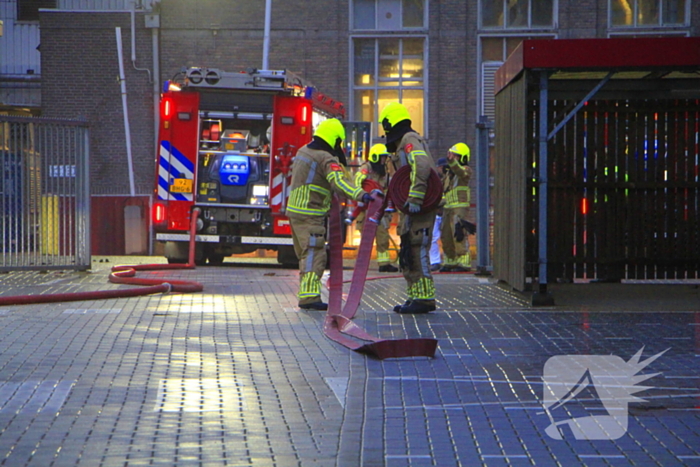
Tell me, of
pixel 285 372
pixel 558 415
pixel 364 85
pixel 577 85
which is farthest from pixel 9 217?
pixel 364 85

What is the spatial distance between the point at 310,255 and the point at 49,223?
5682 millimetres

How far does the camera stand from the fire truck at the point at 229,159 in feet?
51.4

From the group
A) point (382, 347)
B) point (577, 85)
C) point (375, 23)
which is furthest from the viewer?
point (375, 23)

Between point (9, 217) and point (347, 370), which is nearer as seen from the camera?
point (347, 370)

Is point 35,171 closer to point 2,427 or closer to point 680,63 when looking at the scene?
point 680,63

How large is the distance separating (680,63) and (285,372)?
207 inches

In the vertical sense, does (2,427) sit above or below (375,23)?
below

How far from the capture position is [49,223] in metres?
14.0

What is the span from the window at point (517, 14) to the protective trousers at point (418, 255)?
1519 centimetres

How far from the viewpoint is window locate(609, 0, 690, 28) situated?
931 inches

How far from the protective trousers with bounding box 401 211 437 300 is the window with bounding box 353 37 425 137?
14732mm

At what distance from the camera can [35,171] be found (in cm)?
1388

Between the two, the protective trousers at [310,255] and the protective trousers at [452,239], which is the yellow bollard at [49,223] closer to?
the protective trousers at [310,255]

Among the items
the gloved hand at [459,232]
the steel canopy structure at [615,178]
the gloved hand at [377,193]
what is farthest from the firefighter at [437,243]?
the gloved hand at [377,193]
